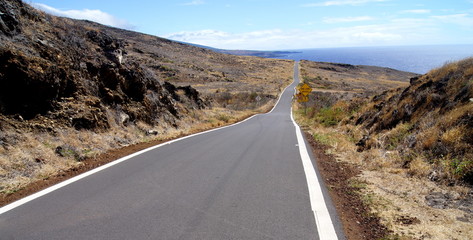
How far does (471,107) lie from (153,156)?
7.63m

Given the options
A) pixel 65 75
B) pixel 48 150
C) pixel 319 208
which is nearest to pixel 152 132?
pixel 65 75

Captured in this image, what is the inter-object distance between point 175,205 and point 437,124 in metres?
6.57

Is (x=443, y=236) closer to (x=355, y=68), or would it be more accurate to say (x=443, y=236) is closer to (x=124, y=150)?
(x=124, y=150)

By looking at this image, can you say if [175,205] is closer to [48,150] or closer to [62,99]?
[48,150]

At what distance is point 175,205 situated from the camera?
4.56 meters

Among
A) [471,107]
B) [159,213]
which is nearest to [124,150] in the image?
[159,213]

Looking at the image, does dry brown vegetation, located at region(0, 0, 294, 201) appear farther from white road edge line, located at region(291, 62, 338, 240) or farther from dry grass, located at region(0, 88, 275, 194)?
white road edge line, located at region(291, 62, 338, 240)

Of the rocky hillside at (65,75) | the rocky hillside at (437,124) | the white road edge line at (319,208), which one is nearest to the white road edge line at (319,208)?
the white road edge line at (319,208)

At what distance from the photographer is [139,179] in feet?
19.2

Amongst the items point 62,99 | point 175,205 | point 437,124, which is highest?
point 62,99

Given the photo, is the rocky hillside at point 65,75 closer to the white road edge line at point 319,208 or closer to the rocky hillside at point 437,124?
the white road edge line at point 319,208

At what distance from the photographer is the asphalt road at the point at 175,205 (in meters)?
3.74

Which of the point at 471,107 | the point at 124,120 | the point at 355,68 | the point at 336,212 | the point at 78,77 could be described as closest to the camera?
the point at 336,212

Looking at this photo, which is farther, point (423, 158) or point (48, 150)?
point (48, 150)
